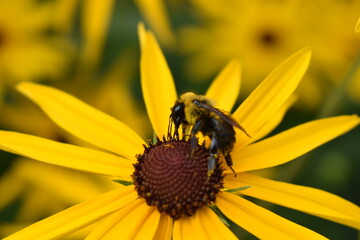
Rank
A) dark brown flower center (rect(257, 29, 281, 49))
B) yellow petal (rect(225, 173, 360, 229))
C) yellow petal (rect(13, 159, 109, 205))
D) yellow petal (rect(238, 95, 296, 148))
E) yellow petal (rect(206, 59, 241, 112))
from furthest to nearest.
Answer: dark brown flower center (rect(257, 29, 281, 49)) < yellow petal (rect(13, 159, 109, 205)) < yellow petal (rect(206, 59, 241, 112)) < yellow petal (rect(238, 95, 296, 148)) < yellow petal (rect(225, 173, 360, 229))

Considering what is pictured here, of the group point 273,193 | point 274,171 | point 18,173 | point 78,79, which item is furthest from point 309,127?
point 78,79

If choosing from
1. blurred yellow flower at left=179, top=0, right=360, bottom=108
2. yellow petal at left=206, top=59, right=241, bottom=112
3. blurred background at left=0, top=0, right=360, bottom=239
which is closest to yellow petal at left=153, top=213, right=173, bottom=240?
yellow petal at left=206, top=59, right=241, bottom=112

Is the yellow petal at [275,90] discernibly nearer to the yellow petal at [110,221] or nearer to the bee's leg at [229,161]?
the bee's leg at [229,161]

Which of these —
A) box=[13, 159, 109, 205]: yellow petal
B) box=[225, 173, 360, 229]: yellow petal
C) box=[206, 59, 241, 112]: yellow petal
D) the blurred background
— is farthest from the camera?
the blurred background

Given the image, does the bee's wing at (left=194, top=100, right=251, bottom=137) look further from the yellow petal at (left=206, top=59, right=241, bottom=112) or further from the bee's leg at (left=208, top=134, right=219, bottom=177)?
the yellow petal at (left=206, top=59, right=241, bottom=112)

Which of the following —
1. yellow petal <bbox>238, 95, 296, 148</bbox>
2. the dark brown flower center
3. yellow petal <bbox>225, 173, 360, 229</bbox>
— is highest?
the dark brown flower center

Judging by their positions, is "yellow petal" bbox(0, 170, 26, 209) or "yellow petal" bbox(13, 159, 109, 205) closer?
"yellow petal" bbox(13, 159, 109, 205)

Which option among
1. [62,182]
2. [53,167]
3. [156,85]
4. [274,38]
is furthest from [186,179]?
[274,38]

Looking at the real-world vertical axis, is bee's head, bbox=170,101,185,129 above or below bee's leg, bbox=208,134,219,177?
above
